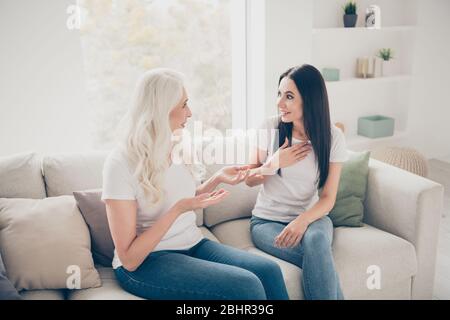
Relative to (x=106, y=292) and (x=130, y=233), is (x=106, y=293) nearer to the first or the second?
(x=106, y=292)

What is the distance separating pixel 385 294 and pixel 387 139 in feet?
7.02

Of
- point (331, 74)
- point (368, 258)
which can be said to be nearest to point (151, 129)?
point (368, 258)

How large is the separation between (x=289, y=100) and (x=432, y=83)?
2.61 metres

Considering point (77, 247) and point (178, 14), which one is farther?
point (178, 14)

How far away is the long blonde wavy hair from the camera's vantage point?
5.17ft

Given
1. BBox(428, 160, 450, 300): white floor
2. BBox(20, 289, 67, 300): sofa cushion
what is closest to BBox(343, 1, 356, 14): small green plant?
BBox(428, 160, 450, 300): white floor

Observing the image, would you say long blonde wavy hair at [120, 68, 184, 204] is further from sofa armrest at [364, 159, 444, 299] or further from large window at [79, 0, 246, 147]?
large window at [79, 0, 246, 147]

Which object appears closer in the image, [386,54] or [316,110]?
[316,110]

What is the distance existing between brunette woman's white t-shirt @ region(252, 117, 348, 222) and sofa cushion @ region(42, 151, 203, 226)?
0.71m

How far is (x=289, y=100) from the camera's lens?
1955mm

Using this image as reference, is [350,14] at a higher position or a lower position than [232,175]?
higher

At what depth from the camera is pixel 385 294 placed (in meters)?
1.96
